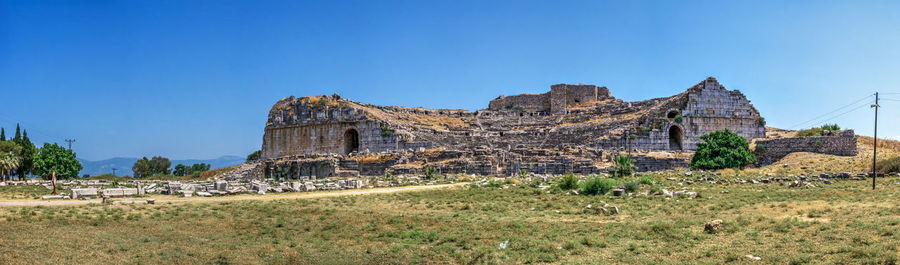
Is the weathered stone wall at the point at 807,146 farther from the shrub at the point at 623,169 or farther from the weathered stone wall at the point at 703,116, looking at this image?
the shrub at the point at 623,169

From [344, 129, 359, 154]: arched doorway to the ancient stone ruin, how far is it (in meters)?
0.09

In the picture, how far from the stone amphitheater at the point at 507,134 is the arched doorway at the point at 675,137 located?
0.28 ft

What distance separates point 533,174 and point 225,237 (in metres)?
26.1

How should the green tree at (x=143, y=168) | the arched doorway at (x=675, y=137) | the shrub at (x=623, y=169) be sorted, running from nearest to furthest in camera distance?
the shrub at (x=623, y=169) < the arched doorway at (x=675, y=137) < the green tree at (x=143, y=168)

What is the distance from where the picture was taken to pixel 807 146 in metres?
43.9

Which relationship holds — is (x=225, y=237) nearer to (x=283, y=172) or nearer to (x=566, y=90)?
(x=283, y=172)

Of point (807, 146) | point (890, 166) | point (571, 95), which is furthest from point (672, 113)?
point (890, 166)

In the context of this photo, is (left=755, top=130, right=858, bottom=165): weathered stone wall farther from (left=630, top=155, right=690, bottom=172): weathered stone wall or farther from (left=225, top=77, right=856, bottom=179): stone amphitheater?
(left=630, top=155, right=690, bottom=172): weathered stone wall

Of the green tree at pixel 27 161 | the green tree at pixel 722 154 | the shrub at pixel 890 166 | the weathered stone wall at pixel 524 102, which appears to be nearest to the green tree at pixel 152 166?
the green tree at pixel 27 161

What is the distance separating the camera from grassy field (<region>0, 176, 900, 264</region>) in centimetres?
1330

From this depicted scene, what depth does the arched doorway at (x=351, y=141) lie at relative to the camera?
182 feet

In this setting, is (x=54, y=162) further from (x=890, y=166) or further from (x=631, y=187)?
(x=890, y=166)

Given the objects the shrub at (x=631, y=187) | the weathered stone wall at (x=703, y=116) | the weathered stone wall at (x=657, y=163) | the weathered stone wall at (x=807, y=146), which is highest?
the weathered stone wall at (x=703, y=116)

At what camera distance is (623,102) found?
58.6 meters
